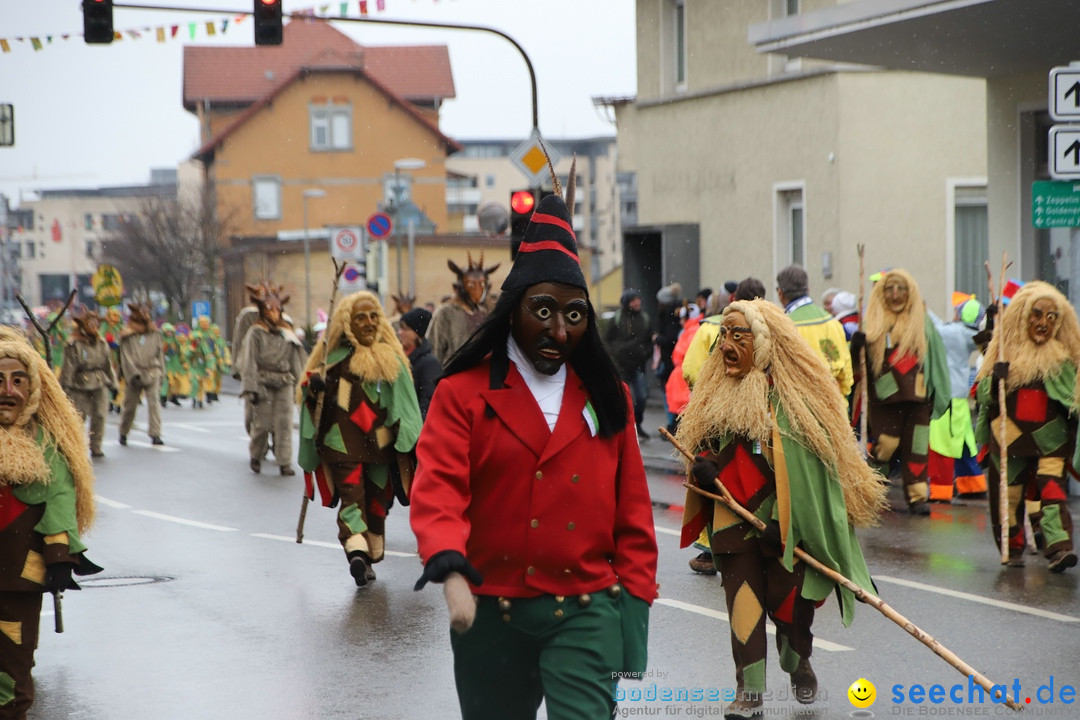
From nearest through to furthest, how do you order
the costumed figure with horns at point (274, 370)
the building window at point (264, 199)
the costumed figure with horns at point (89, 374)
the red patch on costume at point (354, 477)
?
the red patch on costume at point (354, 477)
the costumed figure with horns at point (274, 370)
the costumed figure with horns at point (89, 374)
the building window at point (264, 199)

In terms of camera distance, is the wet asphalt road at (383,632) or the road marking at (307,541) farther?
the road marking at (307,541)

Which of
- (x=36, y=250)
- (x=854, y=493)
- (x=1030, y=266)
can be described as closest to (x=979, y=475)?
(x=1030, y=266)

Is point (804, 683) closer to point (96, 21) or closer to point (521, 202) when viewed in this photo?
point (521, 202)

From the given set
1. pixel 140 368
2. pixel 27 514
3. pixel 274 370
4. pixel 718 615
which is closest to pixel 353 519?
pixel 718 615

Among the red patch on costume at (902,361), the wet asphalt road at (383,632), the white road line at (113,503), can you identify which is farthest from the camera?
the white road line at (113,503)

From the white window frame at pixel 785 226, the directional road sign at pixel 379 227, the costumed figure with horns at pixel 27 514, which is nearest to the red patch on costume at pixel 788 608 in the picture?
the costumed figure with horns at pixel 27 514

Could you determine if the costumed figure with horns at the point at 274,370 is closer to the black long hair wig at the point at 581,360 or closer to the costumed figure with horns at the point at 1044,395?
the costumed figure with horns at the point at 1044,395

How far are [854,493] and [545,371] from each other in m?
2.63

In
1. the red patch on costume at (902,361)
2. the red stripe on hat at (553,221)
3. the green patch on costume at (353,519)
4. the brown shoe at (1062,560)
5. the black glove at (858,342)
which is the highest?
Answer: the red stripe on hat at (553,221)

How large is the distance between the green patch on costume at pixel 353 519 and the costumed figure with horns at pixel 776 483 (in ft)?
12.1

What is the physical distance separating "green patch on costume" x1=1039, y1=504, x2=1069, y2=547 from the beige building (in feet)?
42.8

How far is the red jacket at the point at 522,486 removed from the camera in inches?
171

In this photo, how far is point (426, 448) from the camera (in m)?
4.35

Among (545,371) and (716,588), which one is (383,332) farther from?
(545,371)
